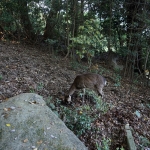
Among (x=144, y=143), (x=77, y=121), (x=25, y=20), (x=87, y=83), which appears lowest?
(x=144, y=143)

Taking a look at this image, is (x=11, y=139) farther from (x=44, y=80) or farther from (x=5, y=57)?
(x=5, y=57)

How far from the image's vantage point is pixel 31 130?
3764mm

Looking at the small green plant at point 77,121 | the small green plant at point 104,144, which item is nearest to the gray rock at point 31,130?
the small green plant at point 77,121

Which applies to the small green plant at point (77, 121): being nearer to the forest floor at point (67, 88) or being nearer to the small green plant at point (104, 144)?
the forest floor at point (67, 88)

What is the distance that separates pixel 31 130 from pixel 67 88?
3.47m

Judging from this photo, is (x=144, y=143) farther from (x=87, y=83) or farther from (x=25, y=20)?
(x=25, y=20)

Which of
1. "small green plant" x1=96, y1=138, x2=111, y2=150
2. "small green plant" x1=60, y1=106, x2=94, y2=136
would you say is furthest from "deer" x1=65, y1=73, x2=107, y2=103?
"small green plant" x1=96, y1=138, x2=111, y2=150

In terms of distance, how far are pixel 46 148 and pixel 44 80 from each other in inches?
157

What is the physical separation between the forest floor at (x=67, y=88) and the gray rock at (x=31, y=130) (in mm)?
1082

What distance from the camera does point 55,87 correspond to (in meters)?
6.98

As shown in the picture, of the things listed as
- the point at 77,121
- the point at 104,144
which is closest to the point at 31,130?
the point at 77,121

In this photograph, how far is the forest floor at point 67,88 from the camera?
5.39m

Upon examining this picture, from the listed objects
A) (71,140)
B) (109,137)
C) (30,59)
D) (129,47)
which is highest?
(129,47)

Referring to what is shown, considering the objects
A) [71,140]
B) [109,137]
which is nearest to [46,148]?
[71,140]
